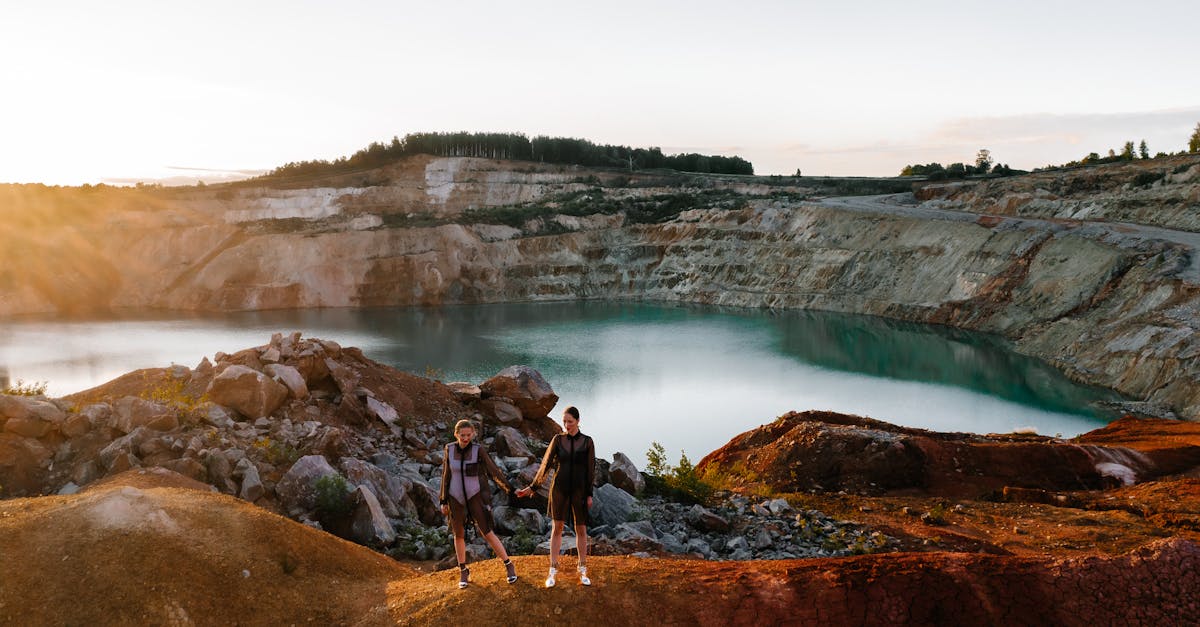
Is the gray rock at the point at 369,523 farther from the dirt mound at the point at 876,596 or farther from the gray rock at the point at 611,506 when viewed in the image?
the dirt mound at the point at 876,596

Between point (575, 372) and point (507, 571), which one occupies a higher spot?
point (507, 571)

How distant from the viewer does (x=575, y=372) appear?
112 feet

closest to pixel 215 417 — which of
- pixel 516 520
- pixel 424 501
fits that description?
pixel 424 501

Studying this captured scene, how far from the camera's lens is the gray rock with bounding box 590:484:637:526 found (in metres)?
11.7

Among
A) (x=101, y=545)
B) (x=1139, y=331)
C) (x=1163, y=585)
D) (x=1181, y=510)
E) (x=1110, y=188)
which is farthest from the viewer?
(x=1110, y=188)

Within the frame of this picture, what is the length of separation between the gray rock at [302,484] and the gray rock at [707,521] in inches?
219

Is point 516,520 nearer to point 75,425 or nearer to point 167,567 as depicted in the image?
point 167,567

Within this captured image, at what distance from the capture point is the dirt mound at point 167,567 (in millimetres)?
6688

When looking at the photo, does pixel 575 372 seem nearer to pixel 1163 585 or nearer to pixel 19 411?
pixel 19 411

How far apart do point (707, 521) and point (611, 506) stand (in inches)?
60.6

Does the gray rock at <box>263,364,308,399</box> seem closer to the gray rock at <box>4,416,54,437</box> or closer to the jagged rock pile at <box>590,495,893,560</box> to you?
the gray rock at <box>4,416,54,437</box>

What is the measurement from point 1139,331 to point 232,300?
2339 inches

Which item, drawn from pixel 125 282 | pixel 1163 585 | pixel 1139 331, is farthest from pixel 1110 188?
pixel 125 282

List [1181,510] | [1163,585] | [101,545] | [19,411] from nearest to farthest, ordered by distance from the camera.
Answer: [1163,585] → [101,545] → [19,411] → [1181,510]
